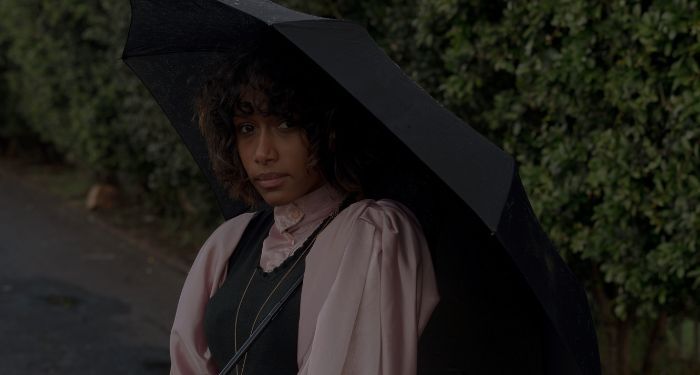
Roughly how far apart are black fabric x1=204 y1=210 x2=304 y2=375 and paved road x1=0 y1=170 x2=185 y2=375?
3940 millimetres

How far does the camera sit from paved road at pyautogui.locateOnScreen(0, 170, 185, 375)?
6.38 meters

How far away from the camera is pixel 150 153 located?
8383mm

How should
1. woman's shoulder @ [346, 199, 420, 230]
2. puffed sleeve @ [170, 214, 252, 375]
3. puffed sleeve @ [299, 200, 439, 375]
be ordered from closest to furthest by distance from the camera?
1. puffed sleeve @ [299, 200, 439, 375]
2. woman's shoulder @ [346, 199, 420, 230]
3. puffed sleeve @ [170, 214, 252, 375]

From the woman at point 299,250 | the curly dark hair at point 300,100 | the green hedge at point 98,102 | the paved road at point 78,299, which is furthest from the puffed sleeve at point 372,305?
the green hedge at point 98,102

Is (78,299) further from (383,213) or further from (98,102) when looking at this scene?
(383,213)

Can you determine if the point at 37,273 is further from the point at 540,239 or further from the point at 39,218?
the point at 540,239

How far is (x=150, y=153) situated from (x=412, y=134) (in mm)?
6722

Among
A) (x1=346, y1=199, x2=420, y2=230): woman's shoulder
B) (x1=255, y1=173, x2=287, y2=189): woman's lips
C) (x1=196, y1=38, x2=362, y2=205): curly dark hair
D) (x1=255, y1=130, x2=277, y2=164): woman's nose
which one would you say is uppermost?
(x1=196, y1=38, x2=362, y2=205): curly dark hair

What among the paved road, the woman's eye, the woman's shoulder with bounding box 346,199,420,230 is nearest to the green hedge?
the paved road

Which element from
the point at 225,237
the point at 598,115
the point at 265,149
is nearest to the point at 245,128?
the point at 265,149

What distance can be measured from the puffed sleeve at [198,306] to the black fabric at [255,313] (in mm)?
30

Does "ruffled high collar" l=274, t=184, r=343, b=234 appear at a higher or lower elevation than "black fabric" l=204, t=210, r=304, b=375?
higher

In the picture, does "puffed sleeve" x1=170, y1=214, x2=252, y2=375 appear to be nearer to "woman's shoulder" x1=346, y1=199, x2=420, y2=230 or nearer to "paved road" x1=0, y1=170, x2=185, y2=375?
"woman's shoulder" x1=346, y1=199, x2=420, y2=230

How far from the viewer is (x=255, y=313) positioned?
2.30 metres
